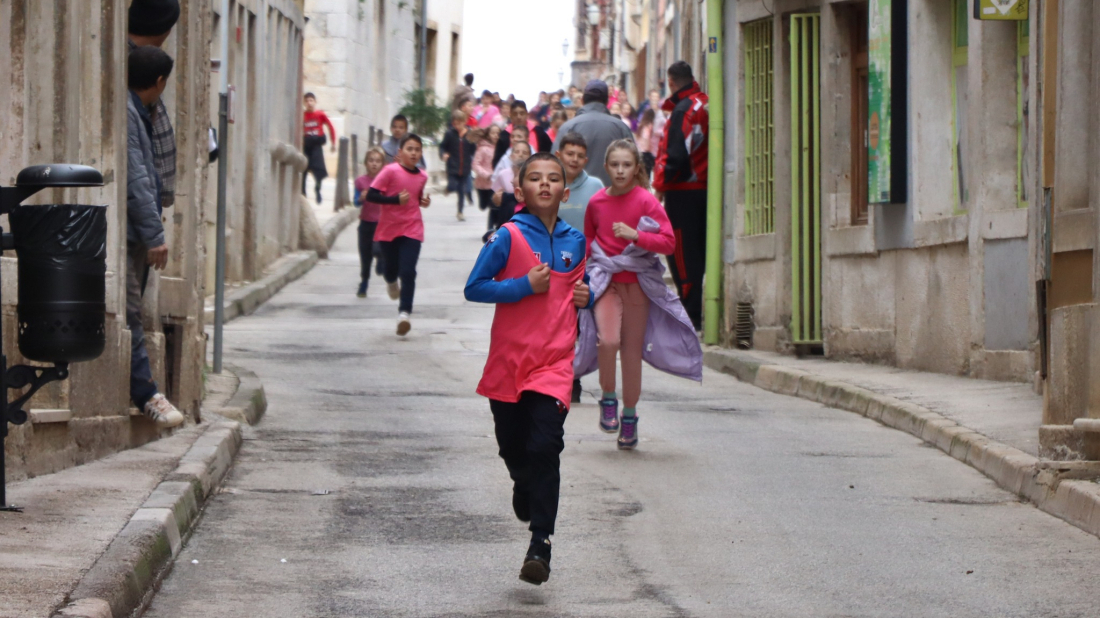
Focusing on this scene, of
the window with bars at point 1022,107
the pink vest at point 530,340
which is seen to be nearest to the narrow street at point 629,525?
the pink vest at point 530,340

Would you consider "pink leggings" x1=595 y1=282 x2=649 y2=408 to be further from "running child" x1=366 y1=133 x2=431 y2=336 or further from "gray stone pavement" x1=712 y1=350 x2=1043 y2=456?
"running child" x1=366 y1=133 x2=431 y2=336

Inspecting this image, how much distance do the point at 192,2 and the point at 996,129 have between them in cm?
Answer: 560

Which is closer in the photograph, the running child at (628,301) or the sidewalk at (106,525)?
the sidewalk at (106,525)

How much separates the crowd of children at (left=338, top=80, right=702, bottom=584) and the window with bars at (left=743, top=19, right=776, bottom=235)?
7.30ft

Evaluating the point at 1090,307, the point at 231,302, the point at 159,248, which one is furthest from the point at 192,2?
the point at 231,302

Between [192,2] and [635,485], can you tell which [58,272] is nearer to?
[635,485]

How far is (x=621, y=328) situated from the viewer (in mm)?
9812

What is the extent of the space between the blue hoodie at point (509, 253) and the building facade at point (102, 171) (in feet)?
6.23

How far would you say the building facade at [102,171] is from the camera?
7.85 metres

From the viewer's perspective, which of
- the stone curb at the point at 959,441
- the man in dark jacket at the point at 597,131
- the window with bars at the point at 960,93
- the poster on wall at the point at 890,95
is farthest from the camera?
the man in dark jacket at the point at 597,131

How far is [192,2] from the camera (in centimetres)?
1027

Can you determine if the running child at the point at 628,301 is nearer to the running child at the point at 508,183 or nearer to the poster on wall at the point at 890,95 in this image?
the running child at the point at 508,183

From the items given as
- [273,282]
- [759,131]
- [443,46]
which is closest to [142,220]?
[759,131]

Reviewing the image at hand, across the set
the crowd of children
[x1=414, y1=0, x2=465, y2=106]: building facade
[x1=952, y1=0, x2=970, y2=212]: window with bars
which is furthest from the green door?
[x1=414, y1=0, x2=465, y2=106]: building facade
